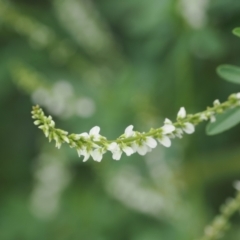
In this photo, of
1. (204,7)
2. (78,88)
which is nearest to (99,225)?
(78,88)

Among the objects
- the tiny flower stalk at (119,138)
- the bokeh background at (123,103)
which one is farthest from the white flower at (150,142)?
the bokeh background at (123,103)

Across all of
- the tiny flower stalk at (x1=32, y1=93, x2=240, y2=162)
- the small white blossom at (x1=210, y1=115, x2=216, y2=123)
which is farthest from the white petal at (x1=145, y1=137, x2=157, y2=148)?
the small white blossom at (x1=210, y1=115, x2=216, y2=123)

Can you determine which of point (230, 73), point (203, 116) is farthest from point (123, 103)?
point (203, 116)

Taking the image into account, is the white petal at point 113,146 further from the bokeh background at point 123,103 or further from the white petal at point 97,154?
the bokeh background at point 123,103

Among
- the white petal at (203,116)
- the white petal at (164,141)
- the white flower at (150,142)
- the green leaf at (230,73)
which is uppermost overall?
the green leaf at (230,73)

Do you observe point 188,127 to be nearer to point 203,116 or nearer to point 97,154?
point 203,116

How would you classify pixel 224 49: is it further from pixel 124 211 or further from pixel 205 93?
pixel 124 211
